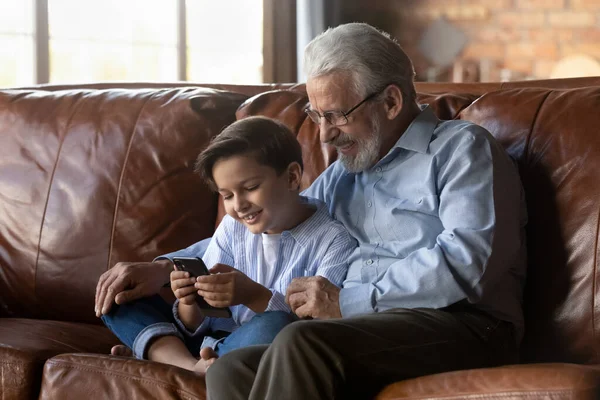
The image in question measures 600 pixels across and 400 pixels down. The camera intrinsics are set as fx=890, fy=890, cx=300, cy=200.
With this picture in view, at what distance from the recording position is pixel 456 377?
137 cm

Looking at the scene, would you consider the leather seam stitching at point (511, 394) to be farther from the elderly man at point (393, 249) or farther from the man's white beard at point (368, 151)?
the man's white beard at point (368, 151)

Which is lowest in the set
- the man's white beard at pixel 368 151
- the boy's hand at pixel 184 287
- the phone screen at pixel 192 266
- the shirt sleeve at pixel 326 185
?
the boy's hand at pixel 184 287

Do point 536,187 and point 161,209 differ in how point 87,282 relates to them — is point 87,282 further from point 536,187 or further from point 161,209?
point 536,187

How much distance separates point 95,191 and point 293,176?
28.8 inches

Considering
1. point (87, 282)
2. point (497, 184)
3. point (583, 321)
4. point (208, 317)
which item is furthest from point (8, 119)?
point (583, 321)

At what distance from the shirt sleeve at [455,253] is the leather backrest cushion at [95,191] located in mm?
787

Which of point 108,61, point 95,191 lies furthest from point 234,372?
point 108,61

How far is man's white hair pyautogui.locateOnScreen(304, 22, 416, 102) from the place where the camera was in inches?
75.3

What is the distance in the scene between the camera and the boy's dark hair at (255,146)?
189 centimetres

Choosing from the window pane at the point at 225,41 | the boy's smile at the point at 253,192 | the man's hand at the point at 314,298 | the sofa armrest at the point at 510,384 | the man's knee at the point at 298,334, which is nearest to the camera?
the sofa armrest at the point at 510,384

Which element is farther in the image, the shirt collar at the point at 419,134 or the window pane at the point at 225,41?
the window pane at the point at 225,41

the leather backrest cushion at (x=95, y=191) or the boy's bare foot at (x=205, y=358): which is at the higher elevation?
the leather backrest cushion at (x=95, y=191)

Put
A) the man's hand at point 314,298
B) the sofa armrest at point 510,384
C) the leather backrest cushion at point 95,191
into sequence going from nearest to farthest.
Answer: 1. the sofa armrest at point 510,384
2. the man's hand at point 314,298
3. the leather backrest cushion at point 95,191

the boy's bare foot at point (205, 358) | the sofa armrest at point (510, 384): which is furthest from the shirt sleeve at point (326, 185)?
the sofa armrest at point (510, 384)
